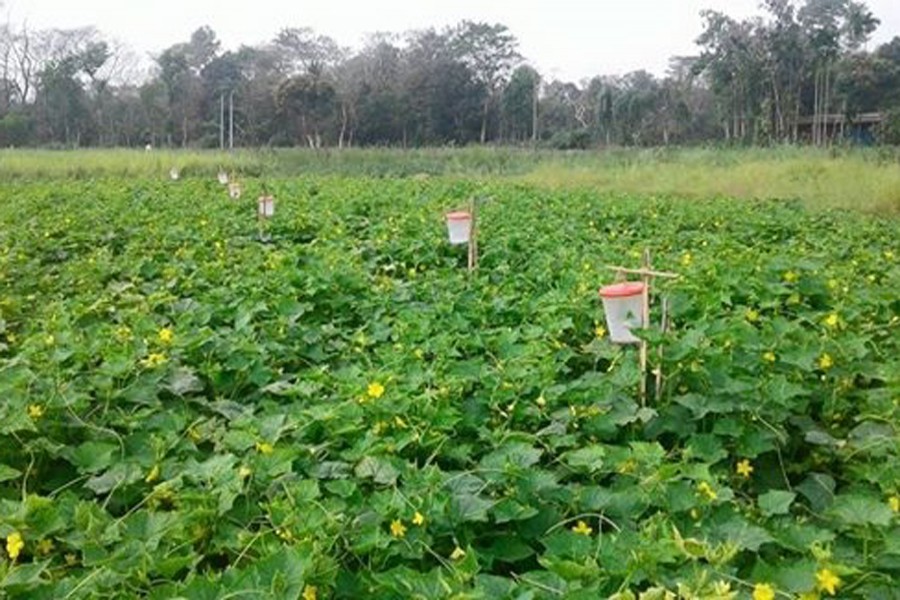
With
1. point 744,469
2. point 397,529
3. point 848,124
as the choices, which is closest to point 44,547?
point 397,529

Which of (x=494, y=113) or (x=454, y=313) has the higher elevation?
(x=494, y=113)

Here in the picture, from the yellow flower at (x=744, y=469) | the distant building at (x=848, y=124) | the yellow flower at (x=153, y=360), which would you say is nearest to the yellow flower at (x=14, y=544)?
the yellow flower at (x=153, y=360)

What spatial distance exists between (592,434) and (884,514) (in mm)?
866

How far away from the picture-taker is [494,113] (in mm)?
41906

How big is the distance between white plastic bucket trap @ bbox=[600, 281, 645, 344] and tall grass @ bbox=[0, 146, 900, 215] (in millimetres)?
10531

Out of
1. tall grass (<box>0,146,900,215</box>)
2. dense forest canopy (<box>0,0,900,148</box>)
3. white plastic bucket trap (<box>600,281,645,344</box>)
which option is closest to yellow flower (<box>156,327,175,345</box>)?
white plastic bucket trap (<box>600,281,645,344</box>)

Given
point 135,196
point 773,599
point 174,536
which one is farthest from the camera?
point 135,196

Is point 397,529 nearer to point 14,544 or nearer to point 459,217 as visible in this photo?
point 14,544

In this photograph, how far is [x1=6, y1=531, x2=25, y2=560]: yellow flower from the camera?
1743 mm

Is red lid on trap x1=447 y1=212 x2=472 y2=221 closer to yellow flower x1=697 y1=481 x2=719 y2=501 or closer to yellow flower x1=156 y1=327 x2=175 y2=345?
yellow flower x1=156 y1=327 x2=175 y2=345

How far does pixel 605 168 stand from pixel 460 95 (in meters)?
20.8

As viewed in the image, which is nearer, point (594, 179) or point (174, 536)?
point (174, 536)

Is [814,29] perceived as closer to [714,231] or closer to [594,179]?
[594,179]

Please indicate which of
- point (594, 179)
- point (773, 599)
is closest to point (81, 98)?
point (594, 179)
